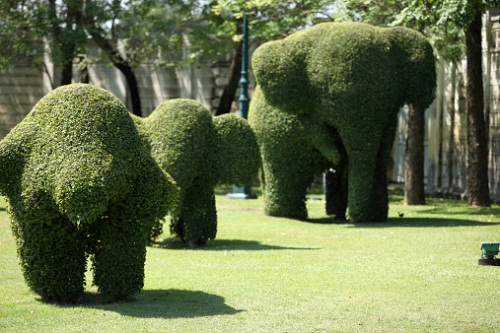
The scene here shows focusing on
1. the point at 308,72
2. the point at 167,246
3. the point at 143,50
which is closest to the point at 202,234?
the point at 167,246

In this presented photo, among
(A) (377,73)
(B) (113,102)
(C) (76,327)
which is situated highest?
(A) (377,73)

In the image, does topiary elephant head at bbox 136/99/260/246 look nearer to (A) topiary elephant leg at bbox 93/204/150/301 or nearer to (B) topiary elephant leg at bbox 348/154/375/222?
(B) topiary elephant leg at bbox 348/154/375/222

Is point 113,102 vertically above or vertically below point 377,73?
below

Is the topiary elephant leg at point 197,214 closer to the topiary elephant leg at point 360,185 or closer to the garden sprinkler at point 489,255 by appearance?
the topiary elephant leg at point 360,185

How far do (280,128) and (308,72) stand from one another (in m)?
1.25

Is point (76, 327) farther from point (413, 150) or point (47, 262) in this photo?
point (413, 150)

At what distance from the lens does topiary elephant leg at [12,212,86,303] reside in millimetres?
8914

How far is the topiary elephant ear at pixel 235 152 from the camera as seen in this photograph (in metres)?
13.8

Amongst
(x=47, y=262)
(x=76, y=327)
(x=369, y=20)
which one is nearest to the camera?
(x=76, y=327)

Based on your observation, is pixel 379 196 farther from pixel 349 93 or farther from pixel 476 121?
pixel 476 121

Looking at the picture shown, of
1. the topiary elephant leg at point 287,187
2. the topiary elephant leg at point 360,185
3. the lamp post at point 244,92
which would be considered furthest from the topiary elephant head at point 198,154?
the lamp post at point 244,92

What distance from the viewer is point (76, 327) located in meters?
8.25

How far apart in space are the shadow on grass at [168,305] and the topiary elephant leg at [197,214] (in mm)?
4016

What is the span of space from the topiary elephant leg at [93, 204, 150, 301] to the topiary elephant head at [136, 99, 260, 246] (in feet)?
13.9
